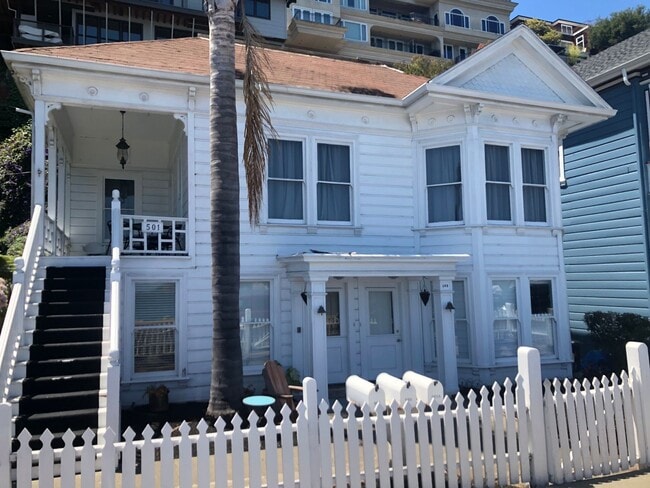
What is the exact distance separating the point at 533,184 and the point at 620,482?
26.3 feet

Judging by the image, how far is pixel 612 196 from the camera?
590 inches

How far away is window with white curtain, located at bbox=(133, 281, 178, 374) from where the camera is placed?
9.92 meters

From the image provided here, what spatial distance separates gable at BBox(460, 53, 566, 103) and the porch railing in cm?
957

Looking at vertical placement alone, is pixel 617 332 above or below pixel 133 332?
below

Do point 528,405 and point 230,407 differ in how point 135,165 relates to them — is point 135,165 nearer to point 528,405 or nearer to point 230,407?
point 230,407

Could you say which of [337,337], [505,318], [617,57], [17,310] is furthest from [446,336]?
[617,57]

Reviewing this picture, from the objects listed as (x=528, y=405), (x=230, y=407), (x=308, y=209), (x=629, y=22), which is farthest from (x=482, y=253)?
(x=629, y=22)

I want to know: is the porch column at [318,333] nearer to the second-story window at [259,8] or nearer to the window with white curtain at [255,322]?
the window with white curtain at [255,322]

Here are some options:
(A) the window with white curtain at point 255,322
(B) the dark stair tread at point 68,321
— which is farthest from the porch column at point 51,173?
(A) the window with white curtain at point 255,322

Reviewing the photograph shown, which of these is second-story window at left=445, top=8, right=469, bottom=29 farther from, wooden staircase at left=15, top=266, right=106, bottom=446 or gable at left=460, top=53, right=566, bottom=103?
wooden staircase at left=15, top=266, right=106, bottom=446

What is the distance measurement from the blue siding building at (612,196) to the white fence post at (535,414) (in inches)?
400

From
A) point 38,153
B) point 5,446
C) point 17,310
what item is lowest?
point 5,446

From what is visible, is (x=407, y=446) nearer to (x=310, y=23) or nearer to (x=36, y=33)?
(x=36, y=33)

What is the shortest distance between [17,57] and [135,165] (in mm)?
5226
